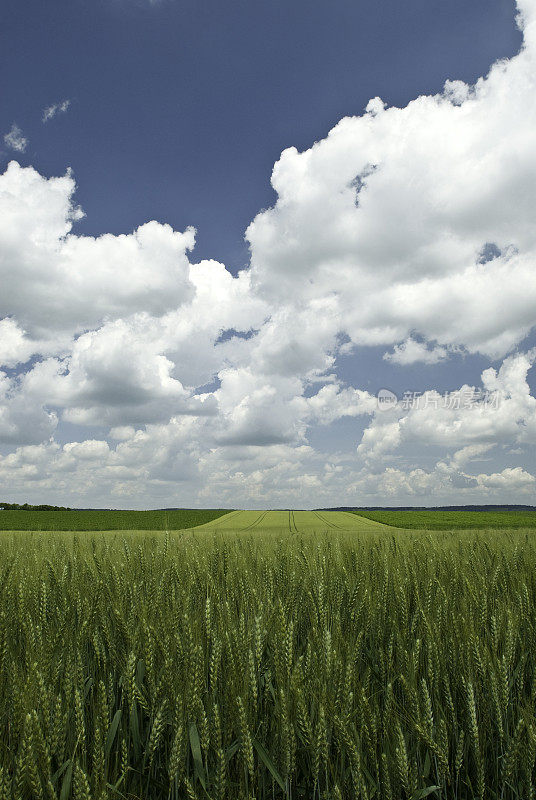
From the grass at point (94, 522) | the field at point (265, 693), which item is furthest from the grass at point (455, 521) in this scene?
the field at point (265, 693)

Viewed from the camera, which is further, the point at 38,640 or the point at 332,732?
the point at 38,640

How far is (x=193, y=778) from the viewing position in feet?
4.53

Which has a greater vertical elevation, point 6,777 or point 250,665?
point 250,665

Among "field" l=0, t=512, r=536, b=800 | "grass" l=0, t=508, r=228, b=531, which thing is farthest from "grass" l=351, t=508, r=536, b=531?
"field" l=0, t=512, r=536, b=800

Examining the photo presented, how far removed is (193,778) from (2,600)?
1.35m

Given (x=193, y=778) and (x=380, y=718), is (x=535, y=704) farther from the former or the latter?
(x=193, y=778)

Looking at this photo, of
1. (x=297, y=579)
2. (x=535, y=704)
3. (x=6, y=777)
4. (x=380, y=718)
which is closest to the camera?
(x=6, y=777)

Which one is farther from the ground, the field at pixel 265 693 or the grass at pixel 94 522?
the field at pixel 265 693

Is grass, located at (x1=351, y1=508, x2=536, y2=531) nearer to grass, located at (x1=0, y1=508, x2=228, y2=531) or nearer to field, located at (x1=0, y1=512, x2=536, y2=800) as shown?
grass, located at (x1=0, y1=508, x2=228, y2=531)

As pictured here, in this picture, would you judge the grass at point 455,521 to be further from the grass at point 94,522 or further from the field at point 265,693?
the field at point 265,693

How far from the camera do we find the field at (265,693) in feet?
4.00

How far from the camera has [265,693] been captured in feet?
5.38

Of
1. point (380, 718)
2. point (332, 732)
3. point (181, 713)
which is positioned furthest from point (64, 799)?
point (380, 718)

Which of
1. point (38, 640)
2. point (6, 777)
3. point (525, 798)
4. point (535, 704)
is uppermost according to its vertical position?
point (38, 640)
